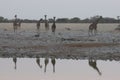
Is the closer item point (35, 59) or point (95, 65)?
point (95, 65)

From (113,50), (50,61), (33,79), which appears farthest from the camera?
(113,50)

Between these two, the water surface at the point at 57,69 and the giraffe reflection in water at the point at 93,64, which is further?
the giraffe reflection in water at the point at 93,64

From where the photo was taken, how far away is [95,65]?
57.2 feet

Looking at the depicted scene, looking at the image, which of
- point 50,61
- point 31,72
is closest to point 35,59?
point 50,61

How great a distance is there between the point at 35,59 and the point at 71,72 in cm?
402

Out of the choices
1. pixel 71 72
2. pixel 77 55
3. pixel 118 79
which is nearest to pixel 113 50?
pixel 77 55

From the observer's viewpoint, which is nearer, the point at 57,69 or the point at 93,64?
the point at 57,69

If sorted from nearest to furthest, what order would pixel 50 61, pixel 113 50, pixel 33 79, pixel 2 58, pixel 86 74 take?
pixel 33 79, pixel 86 74, pixel 50 61, pixel 2 58, pixel 113 50

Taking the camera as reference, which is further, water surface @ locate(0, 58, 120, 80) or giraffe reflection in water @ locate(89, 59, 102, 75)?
giraffe reflection in water @ locate(89, 59, 102, 75)

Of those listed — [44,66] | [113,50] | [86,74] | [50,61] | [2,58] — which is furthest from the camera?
[113,50]

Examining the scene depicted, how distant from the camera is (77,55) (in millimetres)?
19953

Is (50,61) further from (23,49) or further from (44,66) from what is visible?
(23,49)

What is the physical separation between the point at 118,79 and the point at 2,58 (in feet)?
24.5

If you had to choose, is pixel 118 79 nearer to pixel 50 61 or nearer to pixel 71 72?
pixel 71 72
